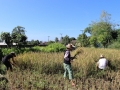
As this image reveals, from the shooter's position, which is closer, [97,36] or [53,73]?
[53,73]

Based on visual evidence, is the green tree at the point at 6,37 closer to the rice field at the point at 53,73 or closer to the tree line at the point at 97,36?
the tree line at the point at 97,36

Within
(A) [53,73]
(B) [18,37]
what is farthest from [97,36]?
(A) [53,73]

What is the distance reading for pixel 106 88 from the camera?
669 cm

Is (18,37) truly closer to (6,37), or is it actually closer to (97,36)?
(6,37)

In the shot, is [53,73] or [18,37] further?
[18,37]

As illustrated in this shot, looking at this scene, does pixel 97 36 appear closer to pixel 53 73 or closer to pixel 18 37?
pixel 18 37

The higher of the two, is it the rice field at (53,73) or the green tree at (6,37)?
the green tree at (6,37)

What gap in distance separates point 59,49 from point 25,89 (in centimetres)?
1813

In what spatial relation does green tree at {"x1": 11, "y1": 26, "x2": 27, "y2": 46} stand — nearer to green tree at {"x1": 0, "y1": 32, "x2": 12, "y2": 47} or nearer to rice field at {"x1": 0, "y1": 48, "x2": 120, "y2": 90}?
green tree at {"x1": 0, "y1": 32, "x2": 12, "y2": 47}

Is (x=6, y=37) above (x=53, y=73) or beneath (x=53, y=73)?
above

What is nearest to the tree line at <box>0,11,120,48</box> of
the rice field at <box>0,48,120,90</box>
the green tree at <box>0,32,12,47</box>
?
the green tree at <box>0,32,12,47</box>

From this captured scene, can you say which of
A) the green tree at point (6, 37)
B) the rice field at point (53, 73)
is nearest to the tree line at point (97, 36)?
the green tree at point (6, 37)

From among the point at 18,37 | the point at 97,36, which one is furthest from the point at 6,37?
the point at 97,36

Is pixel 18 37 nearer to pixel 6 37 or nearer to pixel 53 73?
pixel 6 37
